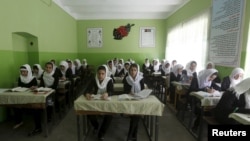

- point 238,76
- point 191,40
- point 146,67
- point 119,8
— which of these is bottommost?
point 146,67

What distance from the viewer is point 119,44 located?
10.5 metres

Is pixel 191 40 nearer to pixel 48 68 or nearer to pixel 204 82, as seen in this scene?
pixel 204 82

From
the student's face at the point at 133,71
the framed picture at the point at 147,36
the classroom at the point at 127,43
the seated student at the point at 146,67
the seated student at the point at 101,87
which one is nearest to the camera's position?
the seated student at the point at 101,87

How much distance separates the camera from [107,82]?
317 centimetres

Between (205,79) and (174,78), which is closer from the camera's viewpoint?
(205,79)

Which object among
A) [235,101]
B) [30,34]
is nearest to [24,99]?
[30,34]

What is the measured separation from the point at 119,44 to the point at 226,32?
6.92 metres

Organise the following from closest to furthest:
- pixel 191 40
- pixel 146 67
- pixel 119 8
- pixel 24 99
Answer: pixel 24 99, pixel 191 40, pixel 119 8, pixel 146 67

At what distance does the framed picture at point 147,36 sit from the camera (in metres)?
10.4

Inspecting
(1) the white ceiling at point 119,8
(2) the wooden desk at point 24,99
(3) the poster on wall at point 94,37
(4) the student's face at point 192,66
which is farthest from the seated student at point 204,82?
(3) the poster on wall at point 94,37

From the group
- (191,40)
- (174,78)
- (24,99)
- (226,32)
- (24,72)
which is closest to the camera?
(24,99)

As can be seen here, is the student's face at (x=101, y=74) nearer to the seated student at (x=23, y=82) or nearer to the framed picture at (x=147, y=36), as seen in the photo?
the seated student at (x=23, y=82)

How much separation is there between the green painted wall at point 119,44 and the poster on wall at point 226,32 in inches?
222

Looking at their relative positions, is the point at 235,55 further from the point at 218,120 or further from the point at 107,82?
the point at 107,82
